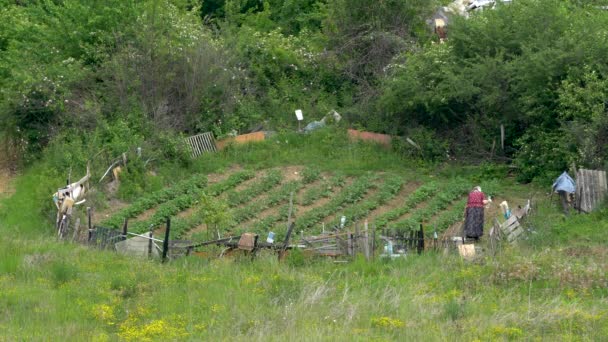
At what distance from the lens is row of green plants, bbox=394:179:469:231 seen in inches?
812

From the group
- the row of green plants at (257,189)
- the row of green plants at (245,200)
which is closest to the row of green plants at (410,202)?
the row of green plants at (245,200)

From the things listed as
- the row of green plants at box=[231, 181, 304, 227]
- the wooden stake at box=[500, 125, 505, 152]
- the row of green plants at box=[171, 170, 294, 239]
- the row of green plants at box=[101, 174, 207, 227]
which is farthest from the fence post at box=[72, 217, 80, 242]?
the wooden stake at box=[500, 125, 505, 152]

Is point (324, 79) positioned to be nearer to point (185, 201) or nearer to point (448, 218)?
point (185, 201)

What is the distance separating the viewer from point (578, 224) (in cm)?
1938

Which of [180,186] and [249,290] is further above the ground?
[180,186]

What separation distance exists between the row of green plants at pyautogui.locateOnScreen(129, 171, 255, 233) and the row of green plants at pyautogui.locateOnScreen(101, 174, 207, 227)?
0.24 m

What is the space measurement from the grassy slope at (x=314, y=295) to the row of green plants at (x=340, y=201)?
3.81 m

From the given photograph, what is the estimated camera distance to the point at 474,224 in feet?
62.4

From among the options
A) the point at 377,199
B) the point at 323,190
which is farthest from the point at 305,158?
the point at 377,199

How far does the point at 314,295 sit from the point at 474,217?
6007mm

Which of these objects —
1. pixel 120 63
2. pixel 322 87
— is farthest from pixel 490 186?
pixel 120 63

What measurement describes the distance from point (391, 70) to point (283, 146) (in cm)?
381

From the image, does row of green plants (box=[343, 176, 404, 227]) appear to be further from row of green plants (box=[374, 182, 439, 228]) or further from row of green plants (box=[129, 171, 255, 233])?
row of green plants (box=[129, 171, 255, 233])

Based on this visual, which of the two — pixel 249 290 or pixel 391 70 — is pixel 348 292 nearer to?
pixel 249 290
